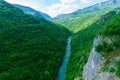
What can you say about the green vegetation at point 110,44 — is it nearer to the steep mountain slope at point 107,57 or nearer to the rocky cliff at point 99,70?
the steep mountain slope at point 107,57

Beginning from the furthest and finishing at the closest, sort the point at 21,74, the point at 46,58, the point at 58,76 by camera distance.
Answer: the point at 46,58
the point at 58,76
the point at 21,74

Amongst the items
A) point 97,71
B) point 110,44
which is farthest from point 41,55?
point 97,71

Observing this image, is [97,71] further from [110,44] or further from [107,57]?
[110,44]

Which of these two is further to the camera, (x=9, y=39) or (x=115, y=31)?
(x=9, y=39)

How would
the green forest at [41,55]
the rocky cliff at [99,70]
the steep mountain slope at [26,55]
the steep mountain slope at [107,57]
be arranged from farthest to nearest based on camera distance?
Answer: 1. the steep mountain slope at [26,55]
2. the green forest at [41,55]
3. the steep mountain slope at [107,57]
4. the rocky cliff at [99,70]

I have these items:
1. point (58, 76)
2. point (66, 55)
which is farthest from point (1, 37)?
point (58, 76)

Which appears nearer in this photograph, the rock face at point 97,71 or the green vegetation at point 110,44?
the rock face at point 97,71

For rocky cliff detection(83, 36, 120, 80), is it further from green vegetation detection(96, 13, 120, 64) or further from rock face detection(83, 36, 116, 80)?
green vegetation detection(96, 13, 120, 64)

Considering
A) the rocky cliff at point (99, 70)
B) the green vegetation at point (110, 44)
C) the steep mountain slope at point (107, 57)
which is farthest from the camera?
the green vegetation at point (110, 44)

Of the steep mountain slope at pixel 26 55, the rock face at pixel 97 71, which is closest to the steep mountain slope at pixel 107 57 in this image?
the rock face at pixel 97 71

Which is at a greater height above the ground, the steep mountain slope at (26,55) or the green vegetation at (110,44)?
the green vegetation at (110,44)

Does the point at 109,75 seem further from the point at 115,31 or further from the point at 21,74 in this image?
the point at 21,74
